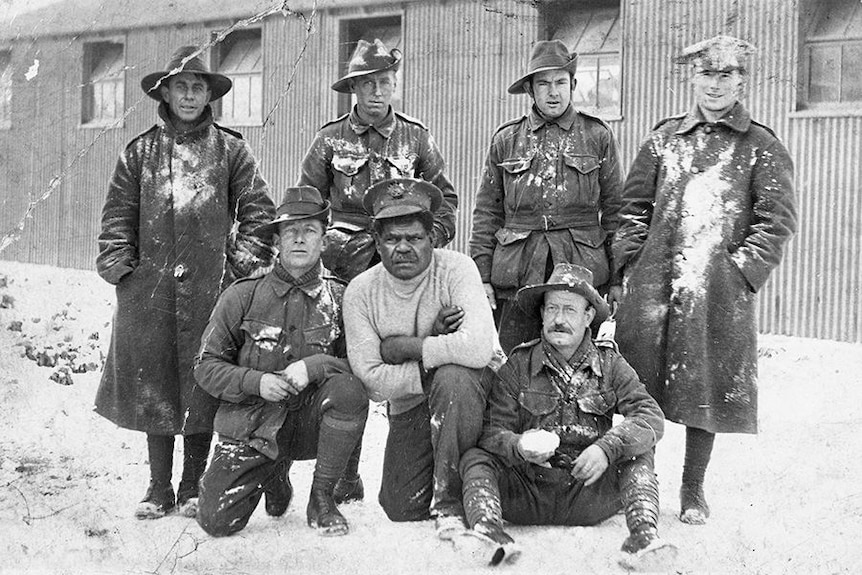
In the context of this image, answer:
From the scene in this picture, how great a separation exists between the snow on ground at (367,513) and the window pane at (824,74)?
Result: 265 cm

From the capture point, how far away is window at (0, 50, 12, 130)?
3492 mm

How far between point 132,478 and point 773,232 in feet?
11.4

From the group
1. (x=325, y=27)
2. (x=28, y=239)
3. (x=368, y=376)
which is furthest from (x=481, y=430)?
(x=28, y=239)

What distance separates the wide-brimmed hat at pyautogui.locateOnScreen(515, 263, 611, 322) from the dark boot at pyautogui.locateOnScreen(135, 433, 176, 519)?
1.84 metres

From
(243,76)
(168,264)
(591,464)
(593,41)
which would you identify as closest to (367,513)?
(591,464)

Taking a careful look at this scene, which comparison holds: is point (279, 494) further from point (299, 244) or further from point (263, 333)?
point (299, 244)

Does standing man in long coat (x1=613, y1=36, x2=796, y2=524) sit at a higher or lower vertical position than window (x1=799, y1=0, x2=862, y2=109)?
lower

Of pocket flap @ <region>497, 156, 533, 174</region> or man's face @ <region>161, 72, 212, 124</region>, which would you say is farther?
pocket flap @ <region>497, 156, 533, 174</region>

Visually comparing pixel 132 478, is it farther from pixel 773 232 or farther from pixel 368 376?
pixel 773 232

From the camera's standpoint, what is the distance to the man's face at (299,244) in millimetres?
4121

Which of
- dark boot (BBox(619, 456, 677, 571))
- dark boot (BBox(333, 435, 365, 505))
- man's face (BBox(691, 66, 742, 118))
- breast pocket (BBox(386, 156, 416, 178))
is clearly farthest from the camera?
breast pocket (BBox(386, 156, 416, 178))

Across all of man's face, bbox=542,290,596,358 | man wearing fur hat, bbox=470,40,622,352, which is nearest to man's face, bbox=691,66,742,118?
man wearing fur hat, bbox=470,40,622,352

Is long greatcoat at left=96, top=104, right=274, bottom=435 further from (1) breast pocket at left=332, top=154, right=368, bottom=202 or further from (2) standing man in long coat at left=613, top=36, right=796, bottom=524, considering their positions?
(2) standing man in long coat at left=613, top=36, right=796, bottom=524

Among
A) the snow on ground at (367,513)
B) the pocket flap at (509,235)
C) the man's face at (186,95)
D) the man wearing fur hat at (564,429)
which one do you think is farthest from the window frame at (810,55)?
the man's face at (186,95)
